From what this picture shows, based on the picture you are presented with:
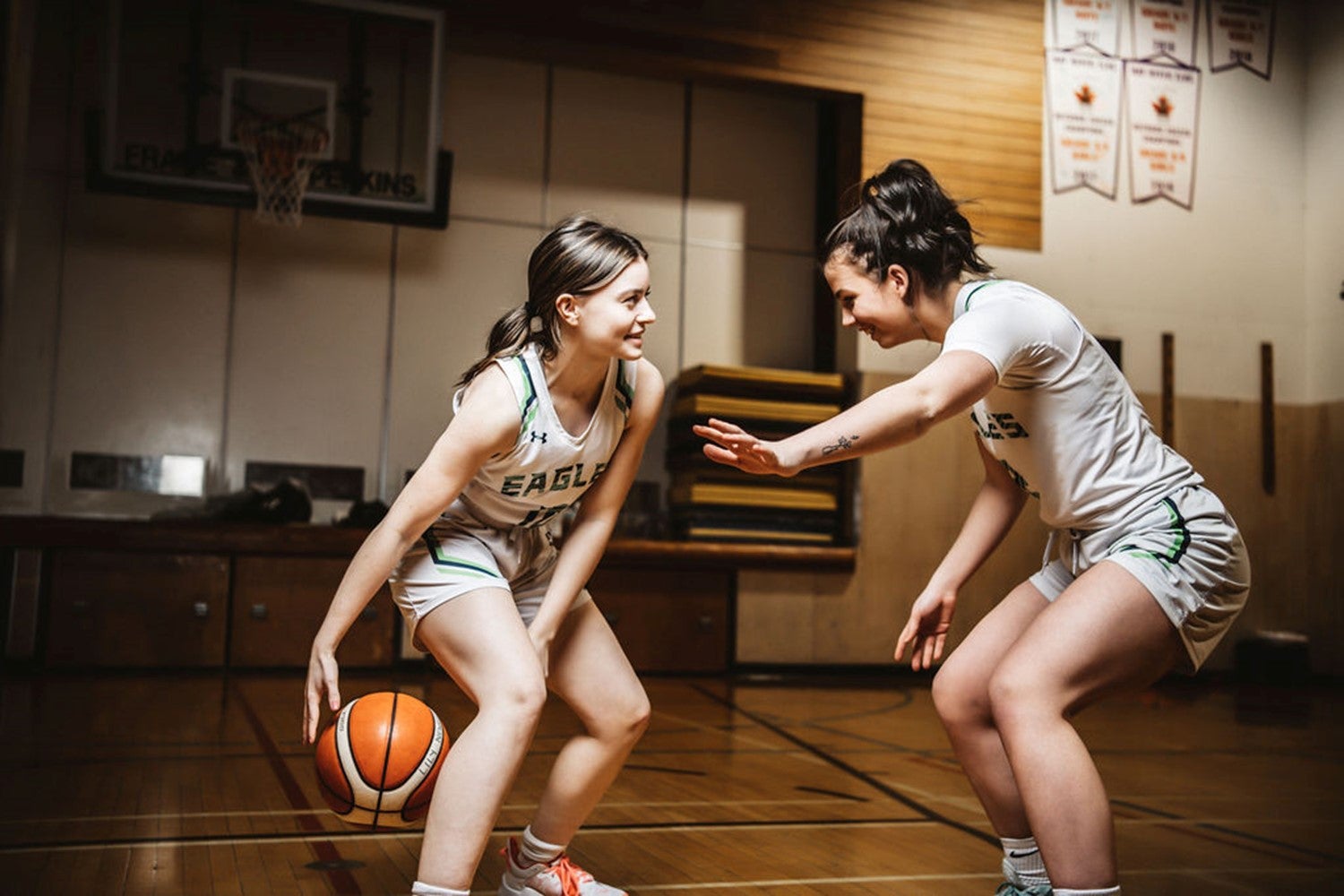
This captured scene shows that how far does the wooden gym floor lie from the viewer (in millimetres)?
2770

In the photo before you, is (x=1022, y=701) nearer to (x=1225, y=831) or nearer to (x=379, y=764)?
(x=379, y=764)

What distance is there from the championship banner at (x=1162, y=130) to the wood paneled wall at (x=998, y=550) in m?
1.48

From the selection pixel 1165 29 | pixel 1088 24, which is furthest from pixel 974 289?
pixel 1165 29

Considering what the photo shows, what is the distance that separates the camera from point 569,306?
2254 millimetres

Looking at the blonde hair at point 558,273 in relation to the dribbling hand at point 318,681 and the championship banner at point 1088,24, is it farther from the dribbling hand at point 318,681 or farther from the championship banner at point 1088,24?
the championship banner at point 1088,24

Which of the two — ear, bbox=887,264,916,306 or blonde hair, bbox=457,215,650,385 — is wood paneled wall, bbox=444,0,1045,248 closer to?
blonde hair, bbox=457,215,650,385

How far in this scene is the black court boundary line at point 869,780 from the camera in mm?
3346

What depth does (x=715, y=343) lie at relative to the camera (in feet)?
26.3

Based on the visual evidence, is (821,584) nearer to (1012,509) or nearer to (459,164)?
(459,164)

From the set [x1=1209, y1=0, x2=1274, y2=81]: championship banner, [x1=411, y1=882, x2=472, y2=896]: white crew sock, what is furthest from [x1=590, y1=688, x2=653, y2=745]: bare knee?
[x1=1209, y1=0, x2=1274, y2=81]: championship banner

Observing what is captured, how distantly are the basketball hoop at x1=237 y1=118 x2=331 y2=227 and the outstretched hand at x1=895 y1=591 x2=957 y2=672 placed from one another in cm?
499

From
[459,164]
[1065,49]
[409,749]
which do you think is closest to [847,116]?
[1065,49]

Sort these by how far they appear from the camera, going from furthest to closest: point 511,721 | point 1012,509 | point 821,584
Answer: point 821,584 → point 1012,509 → point 511,721

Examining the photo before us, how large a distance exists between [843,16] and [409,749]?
6.40 meters
